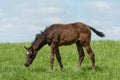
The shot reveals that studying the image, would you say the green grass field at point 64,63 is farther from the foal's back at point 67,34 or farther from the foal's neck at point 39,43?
the foal's back at point 67,34

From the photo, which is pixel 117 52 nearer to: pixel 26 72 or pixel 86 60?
pixel 86 60

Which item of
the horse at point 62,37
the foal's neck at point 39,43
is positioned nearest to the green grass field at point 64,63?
the horse at point 62,37

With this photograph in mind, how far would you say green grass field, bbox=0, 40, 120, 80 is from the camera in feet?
46.3

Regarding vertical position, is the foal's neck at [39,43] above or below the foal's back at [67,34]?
below

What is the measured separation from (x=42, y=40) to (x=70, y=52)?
656 centimetres

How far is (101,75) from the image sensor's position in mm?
14438

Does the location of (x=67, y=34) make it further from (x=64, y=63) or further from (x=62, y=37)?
(x=64, y=63)

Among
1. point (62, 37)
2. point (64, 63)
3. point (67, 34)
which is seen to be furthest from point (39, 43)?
point (64, 63)

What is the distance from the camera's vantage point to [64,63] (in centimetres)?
2056

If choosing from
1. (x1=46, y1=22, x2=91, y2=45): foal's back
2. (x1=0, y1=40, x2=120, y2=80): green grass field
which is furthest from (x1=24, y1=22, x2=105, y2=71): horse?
(x1=0, y1=40, x2=120, y2=80): green grass field

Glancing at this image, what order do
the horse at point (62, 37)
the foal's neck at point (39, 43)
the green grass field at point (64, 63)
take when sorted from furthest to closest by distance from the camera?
the foal's neck at point (39, 43), the horse at point (62, 37), the green grass field at point (64, 63)

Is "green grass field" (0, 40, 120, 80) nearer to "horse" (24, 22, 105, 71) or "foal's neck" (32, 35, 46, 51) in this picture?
"horse" (24, 22, 105, 71)

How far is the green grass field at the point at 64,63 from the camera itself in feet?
46.3

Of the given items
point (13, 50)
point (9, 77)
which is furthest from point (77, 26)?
point (13, 50)
